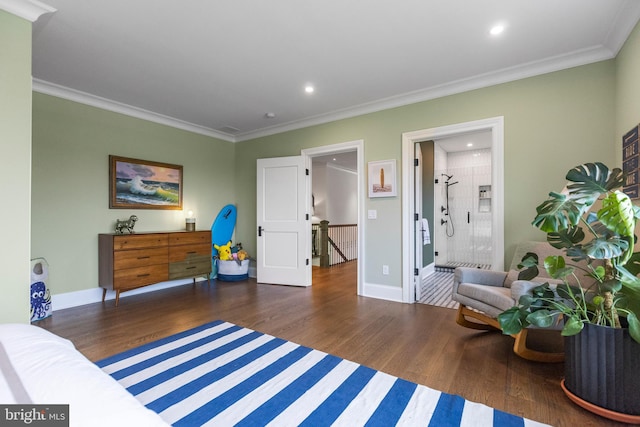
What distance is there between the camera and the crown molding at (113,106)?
10.7 ft

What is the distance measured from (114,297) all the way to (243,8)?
3.65 metres

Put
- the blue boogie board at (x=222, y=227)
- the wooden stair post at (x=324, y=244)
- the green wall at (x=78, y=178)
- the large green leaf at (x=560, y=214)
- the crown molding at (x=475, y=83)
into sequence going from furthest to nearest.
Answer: the wooden stair post at (x=324, y=244) → the blue boogie board at (x=222, y=227) → the green wall at (x=78, y=178) → the crown molding at (x=475, y=83) → the large green leaf at (x=560, y=214)

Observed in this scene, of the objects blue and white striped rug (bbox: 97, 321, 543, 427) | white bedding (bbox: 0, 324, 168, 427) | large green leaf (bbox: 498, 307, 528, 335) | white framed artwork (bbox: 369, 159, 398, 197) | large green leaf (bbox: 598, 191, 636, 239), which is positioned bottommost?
blue and white striped rug (bbox: 97, 321, 543, 427)

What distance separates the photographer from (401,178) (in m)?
3.64

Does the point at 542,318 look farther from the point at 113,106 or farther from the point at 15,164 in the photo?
the point at 113,106

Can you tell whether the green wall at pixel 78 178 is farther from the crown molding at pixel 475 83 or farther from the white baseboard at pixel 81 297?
the crown molding at pixel 475 83

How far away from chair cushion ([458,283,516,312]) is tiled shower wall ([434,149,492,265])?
3808 mm

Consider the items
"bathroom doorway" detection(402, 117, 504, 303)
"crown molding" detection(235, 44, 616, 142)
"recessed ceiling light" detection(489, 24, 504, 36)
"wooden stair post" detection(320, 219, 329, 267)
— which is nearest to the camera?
"recessed ceiling light" detection(489, 24, 504, 36)

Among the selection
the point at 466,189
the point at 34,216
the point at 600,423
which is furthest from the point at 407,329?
the point at 466,189

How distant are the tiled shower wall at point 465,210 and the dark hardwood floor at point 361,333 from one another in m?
3.21

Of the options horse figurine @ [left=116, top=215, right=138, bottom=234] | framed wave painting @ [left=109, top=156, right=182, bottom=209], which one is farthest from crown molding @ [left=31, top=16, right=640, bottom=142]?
horse figurine @ [left=116, top=215, right=138, bottom=234]

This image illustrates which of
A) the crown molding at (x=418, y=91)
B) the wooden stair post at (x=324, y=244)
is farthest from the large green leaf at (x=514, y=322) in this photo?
the wooden stair post at (x=324, y=244)

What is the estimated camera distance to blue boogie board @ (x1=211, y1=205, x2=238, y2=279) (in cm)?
496

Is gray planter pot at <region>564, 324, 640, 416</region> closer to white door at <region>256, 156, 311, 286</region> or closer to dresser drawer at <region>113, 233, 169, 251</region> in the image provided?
white door at <region>256, 156, 311, 286</region>
